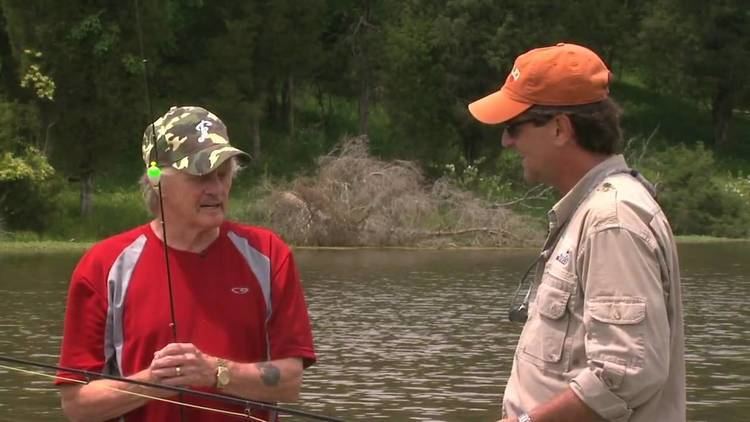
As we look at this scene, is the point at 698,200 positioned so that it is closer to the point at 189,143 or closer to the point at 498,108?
the point at 189,143

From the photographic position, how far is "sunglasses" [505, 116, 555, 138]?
388 cm

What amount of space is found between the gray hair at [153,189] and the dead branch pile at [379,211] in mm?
29522

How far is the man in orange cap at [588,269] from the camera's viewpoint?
11.9 ft

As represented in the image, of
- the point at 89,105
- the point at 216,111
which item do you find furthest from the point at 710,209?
the point at 89,105

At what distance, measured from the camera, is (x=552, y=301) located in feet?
12.4

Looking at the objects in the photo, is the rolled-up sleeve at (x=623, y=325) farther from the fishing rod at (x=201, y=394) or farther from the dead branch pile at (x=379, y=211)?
the dead branch pile at (x=379, y=211)

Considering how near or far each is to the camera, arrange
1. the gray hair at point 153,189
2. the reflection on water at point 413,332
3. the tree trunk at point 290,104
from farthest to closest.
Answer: the tree trunk at point 290,104 < the reflection on water at point 413,332 < the gray hair at point 153,189

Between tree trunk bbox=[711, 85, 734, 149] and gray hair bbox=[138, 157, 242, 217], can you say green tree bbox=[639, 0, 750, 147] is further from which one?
gray hair bbox=[138, 157, 242, 217]

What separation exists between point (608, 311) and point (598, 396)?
19 cm

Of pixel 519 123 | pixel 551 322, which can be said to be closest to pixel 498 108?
pixel 519 123

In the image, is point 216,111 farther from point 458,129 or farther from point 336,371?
point 336,371

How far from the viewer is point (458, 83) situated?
44000 mm

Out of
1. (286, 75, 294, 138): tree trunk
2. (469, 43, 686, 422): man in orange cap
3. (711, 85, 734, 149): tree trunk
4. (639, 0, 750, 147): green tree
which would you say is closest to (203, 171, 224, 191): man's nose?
(469, 43, 686, 422): man in orange cap

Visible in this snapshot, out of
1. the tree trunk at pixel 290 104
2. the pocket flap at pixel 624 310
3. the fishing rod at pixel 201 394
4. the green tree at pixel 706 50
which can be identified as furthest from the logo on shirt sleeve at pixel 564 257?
the green tree at pixel 706 50
